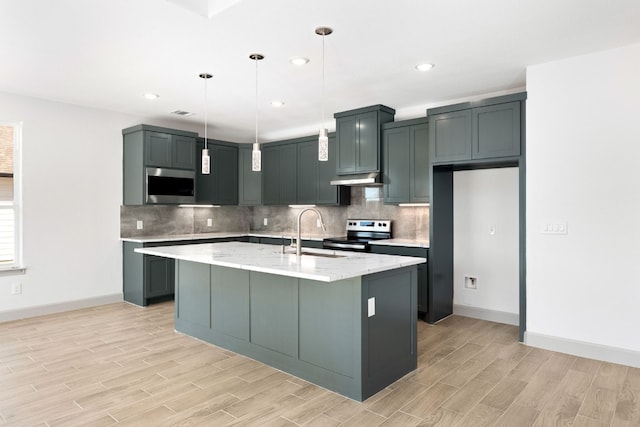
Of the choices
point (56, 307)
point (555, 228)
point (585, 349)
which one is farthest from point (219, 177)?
point (585, 349)

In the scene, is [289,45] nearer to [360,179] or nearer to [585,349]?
[360,179]

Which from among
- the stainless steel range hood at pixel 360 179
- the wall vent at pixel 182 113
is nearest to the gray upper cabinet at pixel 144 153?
the wall vent at pixel 182 113

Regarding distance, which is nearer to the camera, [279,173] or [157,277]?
[157,277]

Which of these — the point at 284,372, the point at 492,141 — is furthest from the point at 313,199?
the point at 284,372

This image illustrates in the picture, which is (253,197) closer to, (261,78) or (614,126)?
(261,78)

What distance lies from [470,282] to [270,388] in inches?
117

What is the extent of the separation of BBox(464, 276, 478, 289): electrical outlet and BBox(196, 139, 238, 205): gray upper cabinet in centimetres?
384

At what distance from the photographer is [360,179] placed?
5324 millimetres

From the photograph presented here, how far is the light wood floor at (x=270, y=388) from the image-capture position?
2.55 meters

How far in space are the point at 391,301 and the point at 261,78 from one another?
8.59 feet

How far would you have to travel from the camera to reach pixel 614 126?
3.45m

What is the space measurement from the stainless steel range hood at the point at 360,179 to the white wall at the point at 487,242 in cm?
95

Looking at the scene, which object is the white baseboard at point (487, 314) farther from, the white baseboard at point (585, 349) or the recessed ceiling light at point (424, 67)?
the recessed ceiling light at point (424, 67)

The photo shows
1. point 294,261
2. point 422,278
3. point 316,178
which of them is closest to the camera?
point 294,261
